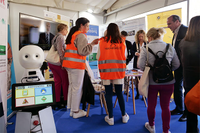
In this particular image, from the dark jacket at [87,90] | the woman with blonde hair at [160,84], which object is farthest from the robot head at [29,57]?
the woman with blonde hair at [160,84]

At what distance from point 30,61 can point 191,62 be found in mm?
1853

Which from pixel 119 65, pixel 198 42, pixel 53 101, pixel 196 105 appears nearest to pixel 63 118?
pixel 53 101

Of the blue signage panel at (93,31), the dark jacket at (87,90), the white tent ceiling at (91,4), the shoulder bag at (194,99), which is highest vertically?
the white tent ceiling at (91,4)

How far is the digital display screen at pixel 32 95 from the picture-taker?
1.34m

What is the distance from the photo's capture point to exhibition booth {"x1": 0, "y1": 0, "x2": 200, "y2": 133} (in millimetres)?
1401

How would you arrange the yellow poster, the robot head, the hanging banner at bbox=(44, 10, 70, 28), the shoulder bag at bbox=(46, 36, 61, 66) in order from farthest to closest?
the hanging banner at bbox=(44, 10, 70, 28), the yellow poster, the shoulder bag at bbox=(46, 36, 61, 66), the robot head

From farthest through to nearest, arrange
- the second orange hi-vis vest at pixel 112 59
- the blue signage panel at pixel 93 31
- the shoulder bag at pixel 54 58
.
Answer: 1. the blue signage panel at pixel 93 31
2. the shoulder bag at pixel 54 58
3. the second orange hi-vis vest at pixel 112 59

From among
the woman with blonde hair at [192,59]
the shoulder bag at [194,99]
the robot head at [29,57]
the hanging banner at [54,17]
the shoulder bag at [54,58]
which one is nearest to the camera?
the shoulder bag at [194,99]

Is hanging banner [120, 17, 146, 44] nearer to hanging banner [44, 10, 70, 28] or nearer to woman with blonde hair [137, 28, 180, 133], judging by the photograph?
hanging banner [44, 10, 70, 28]

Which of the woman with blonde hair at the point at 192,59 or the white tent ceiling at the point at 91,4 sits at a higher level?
the white tent ceiling at the point at 91,4

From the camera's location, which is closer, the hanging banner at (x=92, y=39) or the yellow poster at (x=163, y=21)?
the yellow poster at (x=163, y=21)

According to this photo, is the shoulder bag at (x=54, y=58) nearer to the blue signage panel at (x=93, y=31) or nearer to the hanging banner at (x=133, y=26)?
the blue signage panel at (x=93, y=31)

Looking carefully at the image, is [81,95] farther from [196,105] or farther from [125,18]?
[125,18]

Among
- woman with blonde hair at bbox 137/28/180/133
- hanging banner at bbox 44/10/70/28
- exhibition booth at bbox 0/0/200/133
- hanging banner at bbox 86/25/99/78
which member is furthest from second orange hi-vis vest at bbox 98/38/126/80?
hanging banner at bbox 44/10/70/28
